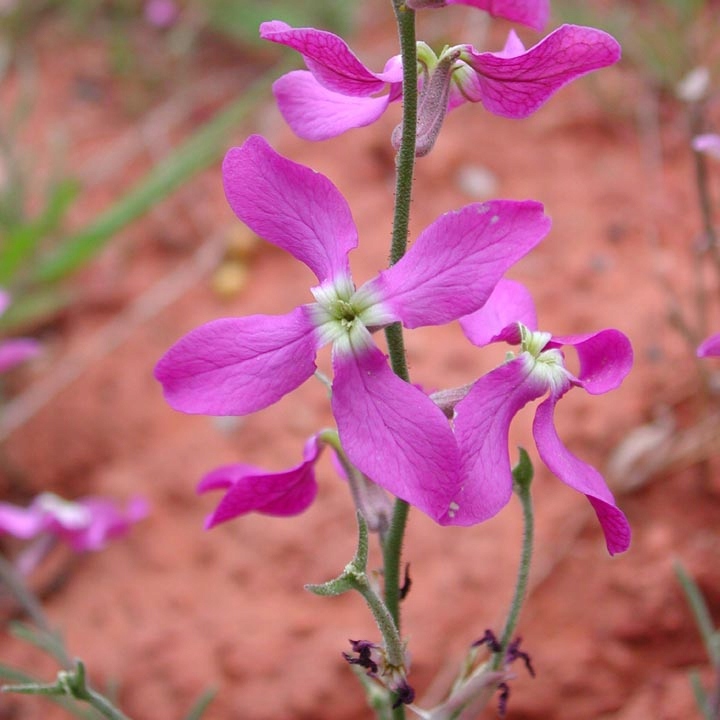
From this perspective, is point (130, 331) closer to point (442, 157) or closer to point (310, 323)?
point (442, 157)

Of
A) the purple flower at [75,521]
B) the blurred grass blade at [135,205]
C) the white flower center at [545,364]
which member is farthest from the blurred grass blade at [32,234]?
the white flower center at [545,364]

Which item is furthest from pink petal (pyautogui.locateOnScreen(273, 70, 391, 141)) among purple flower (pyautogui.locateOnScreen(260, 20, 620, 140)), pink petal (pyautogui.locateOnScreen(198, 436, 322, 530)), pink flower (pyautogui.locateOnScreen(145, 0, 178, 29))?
pink flower (pyautogui.locateOnScreen(145, 0, 178, 29))

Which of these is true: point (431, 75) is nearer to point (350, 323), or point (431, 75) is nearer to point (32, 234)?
point (350, 323)

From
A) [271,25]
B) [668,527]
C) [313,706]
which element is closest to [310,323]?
[271,25]

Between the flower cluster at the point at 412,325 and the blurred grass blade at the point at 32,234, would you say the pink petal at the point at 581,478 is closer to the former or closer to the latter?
the flower cluster at the point at 412,325

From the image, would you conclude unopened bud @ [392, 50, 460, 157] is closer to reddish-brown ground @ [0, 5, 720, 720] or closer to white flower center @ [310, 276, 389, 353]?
white flower center @ [310, 276, 389, 353]

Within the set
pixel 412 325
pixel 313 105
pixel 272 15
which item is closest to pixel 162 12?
pixel 272 15
